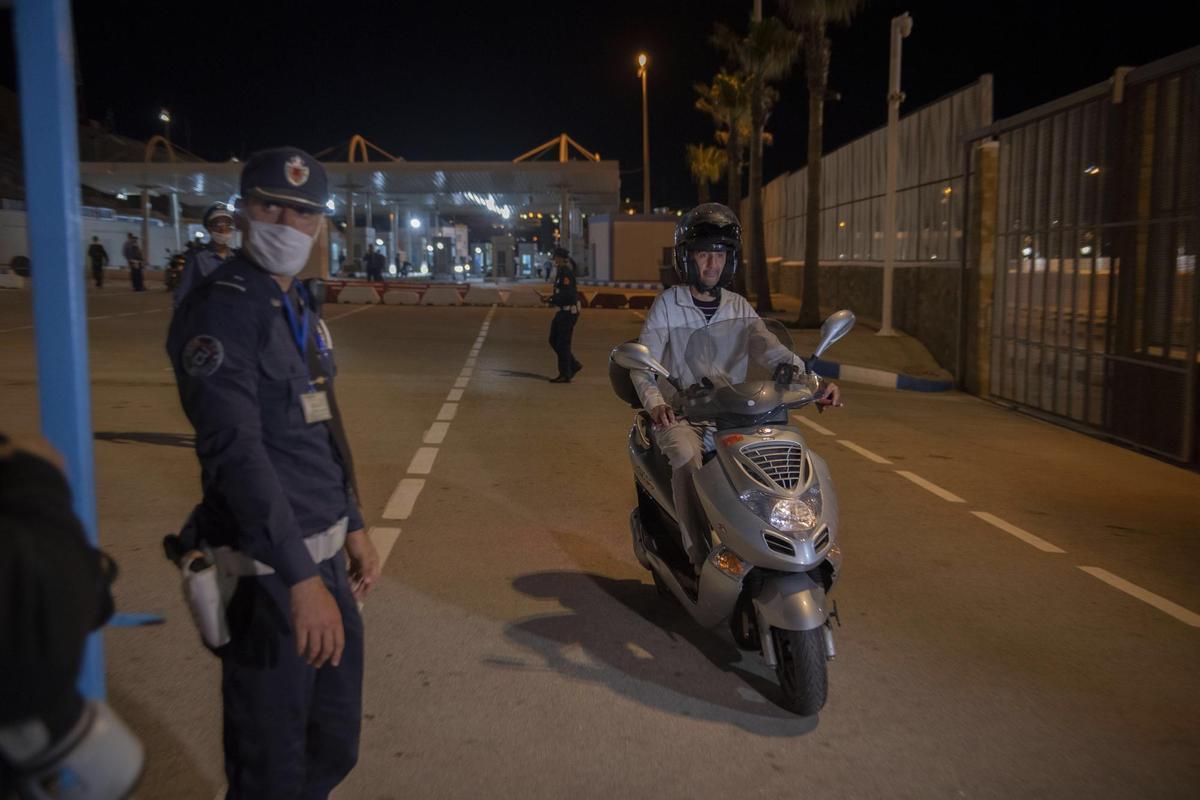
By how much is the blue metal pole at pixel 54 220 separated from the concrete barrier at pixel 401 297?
35.6 meters

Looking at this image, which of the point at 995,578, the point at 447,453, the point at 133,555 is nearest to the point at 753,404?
the point at 995,578

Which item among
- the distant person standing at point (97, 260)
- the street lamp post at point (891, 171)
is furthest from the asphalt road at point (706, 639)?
the distant person standing at point (97, 260)

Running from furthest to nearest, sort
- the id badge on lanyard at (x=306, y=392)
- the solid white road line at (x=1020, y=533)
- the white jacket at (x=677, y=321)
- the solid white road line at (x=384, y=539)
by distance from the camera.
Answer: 1. the solid white road line at (x=1020, y=533)
2. the solid white road line at (x=384, y=539)
3. the white jacket at (x=677, y=321)
4. the id badge on lanyard at (x=306, y=392)

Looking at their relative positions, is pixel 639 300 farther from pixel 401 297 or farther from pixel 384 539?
pixel 384 539

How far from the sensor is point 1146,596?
604 centimetres

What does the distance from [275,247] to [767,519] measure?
2.15m

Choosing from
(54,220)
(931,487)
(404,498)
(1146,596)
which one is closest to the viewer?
→ (54,220)

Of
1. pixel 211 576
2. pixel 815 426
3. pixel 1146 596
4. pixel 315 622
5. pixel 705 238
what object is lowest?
pixel 1146 596

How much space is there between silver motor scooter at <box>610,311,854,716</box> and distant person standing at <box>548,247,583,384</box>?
10.5m

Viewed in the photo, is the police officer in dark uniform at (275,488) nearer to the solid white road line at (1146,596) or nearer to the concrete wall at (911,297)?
the solid white road line at (1146,596)

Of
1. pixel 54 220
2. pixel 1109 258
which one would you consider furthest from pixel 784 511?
pixel 1109 258

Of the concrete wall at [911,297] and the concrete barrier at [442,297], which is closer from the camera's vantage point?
the concrete wall at [911,297]

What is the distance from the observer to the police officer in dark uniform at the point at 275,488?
2469mm

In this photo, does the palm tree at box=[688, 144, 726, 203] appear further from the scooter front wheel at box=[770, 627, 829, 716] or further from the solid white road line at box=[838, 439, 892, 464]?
the scooter front wheel at box=[770, 627, 829, 716]
